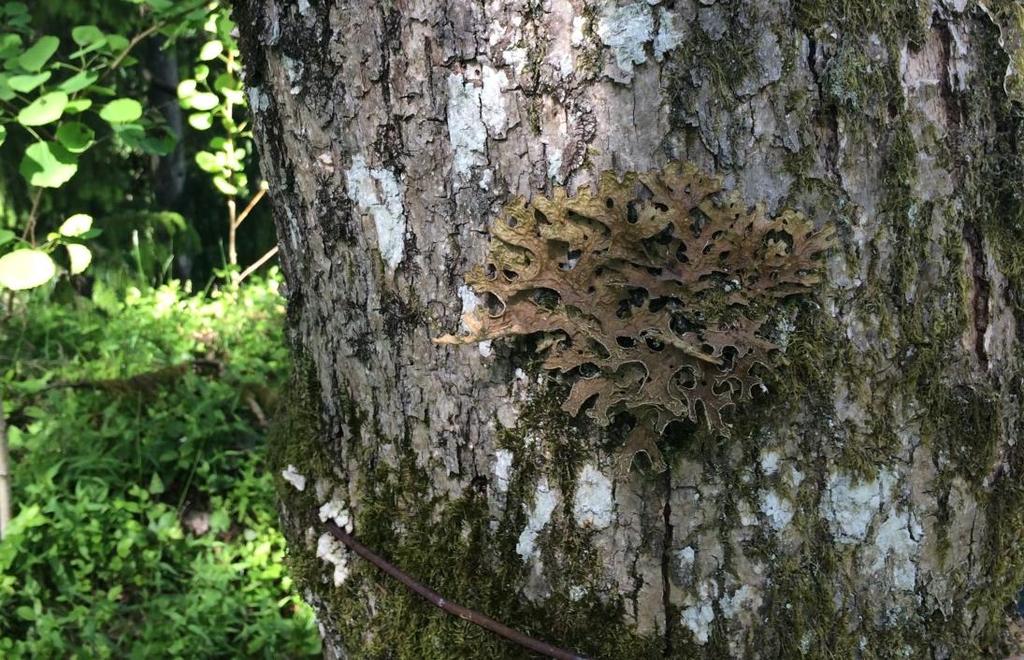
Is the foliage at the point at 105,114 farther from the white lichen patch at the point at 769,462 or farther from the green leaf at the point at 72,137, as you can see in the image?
the white lichen patch at the point at 769,462

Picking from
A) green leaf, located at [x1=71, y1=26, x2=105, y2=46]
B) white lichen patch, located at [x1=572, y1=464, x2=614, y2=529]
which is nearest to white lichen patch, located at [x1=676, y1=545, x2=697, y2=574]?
white lichen patch, located at [x1=572, y1=464, x2=614, y2=529]

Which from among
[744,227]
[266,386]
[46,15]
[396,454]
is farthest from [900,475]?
[46,15]

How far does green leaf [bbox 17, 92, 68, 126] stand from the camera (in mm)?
1991

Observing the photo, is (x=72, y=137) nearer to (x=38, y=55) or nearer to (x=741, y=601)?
(x=38, y=55)

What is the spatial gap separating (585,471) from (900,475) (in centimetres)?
50

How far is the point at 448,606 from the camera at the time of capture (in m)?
1.39

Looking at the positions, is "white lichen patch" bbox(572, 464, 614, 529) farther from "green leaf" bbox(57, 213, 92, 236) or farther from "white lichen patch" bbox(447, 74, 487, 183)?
"green leaf" bbox(57, 213, 92, 236)

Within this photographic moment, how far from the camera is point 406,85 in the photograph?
1.22 m

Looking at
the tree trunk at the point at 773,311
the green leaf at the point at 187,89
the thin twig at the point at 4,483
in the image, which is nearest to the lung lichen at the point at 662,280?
the tree trunk at the point at 773,311

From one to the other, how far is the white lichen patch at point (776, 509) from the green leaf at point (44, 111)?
1866 millimetres

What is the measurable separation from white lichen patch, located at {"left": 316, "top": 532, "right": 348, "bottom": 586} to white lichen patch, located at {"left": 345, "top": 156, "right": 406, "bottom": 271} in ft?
1.85

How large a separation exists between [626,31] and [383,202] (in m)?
0.45

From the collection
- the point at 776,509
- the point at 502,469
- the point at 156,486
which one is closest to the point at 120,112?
the point at 156,486

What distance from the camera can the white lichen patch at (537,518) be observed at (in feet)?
4.28
